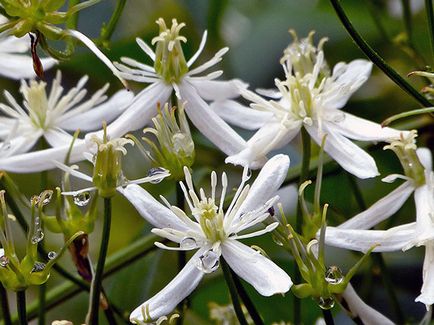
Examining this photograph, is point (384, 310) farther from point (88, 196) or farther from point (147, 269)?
point (88, 196)

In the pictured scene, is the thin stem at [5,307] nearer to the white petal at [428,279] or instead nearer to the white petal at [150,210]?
the white petal at [150,210]

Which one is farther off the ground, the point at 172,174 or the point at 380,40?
the point at 172,174

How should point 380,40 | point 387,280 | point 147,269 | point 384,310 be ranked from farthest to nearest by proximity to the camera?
point 380,40 → point 384,310 → point 147,269 → point 387,280

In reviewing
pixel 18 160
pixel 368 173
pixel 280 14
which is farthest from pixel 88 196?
pixel 280 14

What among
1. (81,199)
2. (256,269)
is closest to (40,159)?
(81,199)

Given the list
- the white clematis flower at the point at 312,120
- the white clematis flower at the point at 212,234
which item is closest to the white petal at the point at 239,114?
the white clematis flower at the point at 312,120

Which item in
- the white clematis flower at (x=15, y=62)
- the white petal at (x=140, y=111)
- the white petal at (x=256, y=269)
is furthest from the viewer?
the white clematis flower at (x=15, y=62)

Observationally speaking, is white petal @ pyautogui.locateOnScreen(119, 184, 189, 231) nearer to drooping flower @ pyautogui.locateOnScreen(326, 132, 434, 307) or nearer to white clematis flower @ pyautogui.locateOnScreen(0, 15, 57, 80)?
drooping flower @ pyautogui.locateOnScreen(326, 132, 434, 307)

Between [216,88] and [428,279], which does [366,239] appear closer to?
[428,279]
